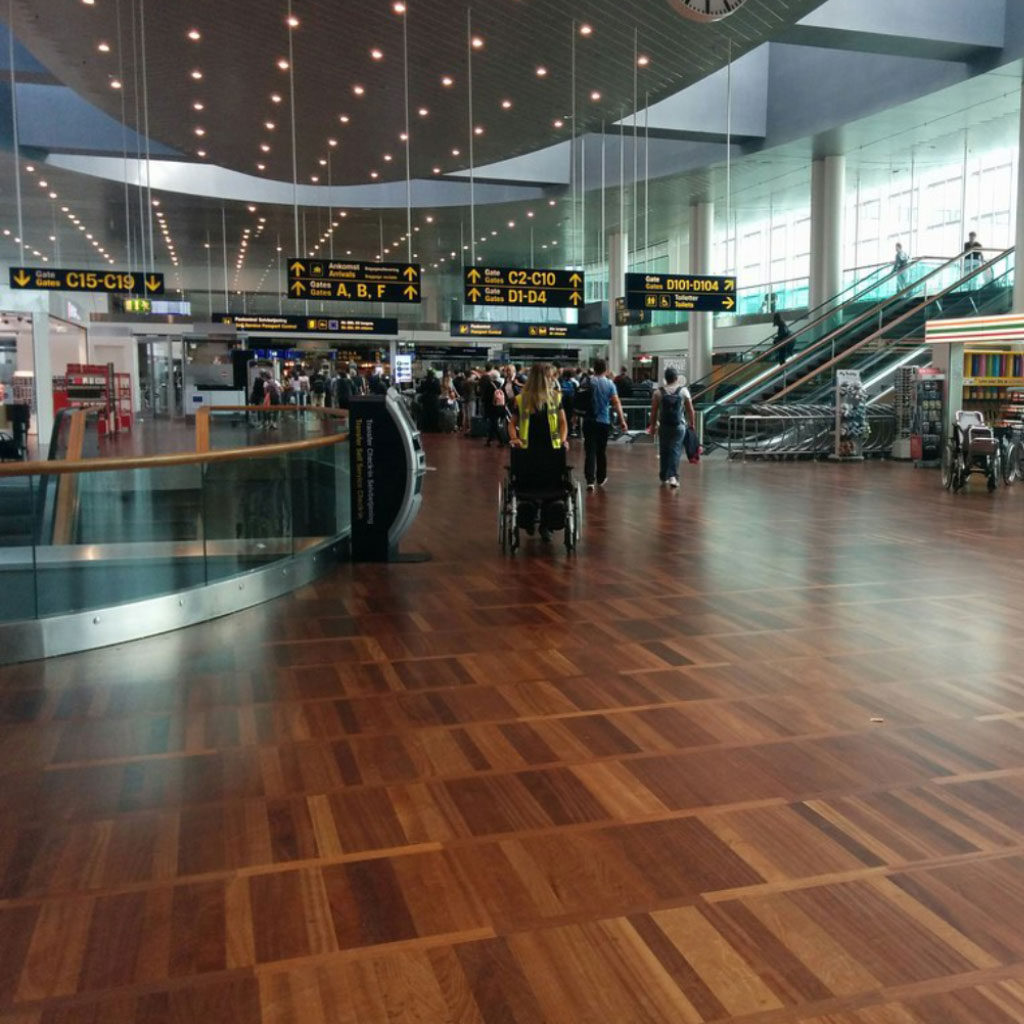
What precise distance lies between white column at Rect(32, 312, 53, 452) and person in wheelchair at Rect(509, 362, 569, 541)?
14203 millimetres

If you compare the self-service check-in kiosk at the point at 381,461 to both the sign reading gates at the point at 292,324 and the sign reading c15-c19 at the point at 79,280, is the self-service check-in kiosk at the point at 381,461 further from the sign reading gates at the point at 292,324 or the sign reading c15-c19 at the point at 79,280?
the sign reading gates at the point at 292,324

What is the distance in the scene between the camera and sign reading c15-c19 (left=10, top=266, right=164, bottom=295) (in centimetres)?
1744

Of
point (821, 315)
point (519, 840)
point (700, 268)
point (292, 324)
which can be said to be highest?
point (700, 268)

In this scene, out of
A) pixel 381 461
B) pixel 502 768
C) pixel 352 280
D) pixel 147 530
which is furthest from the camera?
pixel 352 280

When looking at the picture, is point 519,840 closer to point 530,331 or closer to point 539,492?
point 539,492

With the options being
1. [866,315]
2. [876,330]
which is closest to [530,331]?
[866,315]

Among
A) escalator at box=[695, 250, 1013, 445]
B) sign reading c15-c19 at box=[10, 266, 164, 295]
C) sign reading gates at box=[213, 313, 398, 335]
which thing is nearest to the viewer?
sign reading c15-c19 at box=[10, 266, 164, 295]

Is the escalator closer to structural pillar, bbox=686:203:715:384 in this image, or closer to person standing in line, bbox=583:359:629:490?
structural pillar, bbox=686:203:715:384

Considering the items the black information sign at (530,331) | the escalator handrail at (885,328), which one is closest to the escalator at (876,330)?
the escalator handrail at (885,328)

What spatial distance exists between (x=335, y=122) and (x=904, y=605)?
1461 cm

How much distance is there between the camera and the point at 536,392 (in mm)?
8359

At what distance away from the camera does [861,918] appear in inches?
97.3

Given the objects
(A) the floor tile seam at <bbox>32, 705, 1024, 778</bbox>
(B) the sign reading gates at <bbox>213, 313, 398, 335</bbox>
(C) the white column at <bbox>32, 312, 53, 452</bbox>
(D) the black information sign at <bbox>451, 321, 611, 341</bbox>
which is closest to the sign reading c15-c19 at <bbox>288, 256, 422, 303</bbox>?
(C) the white column at <bbox>32, 312, 53, 452</bbox>

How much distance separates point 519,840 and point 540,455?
505cm
